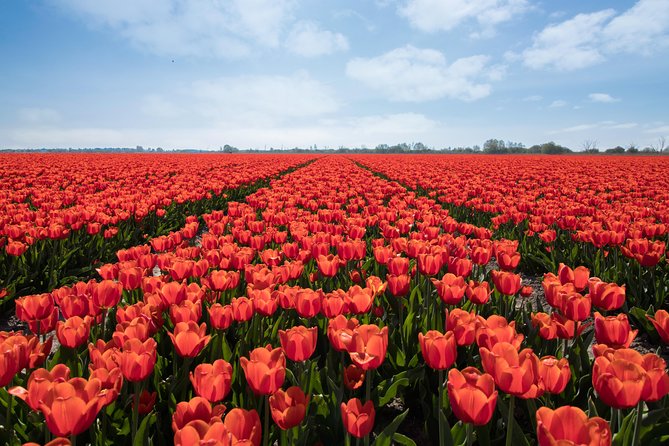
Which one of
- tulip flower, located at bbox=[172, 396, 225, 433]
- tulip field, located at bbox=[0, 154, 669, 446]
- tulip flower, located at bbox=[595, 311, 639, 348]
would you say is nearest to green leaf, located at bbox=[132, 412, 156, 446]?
tulip field, located at bbox=[0, 154, 669, 446]

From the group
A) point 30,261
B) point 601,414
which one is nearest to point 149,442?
point 601,414

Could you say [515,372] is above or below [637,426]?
above

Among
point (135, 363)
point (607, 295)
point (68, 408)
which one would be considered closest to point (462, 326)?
point (607, 295)

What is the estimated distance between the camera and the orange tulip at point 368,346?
174 centimetres

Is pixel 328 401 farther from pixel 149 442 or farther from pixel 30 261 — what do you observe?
pixel 30 261

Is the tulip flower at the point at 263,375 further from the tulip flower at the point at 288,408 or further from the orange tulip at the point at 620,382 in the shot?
the orange tulip at the point at 620,382

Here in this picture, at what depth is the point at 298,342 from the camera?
1.83 m

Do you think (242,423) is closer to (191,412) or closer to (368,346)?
(191,412)

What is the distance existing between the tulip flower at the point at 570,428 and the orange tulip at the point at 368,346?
68 cm

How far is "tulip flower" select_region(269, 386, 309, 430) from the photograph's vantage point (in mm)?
1444

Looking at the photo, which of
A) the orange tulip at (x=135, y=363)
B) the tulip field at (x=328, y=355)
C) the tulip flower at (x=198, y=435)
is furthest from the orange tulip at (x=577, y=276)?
the orange tulip at (x=135, y=363)

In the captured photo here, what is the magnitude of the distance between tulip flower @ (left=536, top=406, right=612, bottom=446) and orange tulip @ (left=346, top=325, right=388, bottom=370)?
678 mm

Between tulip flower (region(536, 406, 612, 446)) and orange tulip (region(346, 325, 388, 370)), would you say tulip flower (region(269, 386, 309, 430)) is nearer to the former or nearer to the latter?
orange tulip (region(346, 325, 388, 370))

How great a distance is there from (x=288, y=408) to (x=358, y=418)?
0.26 m
